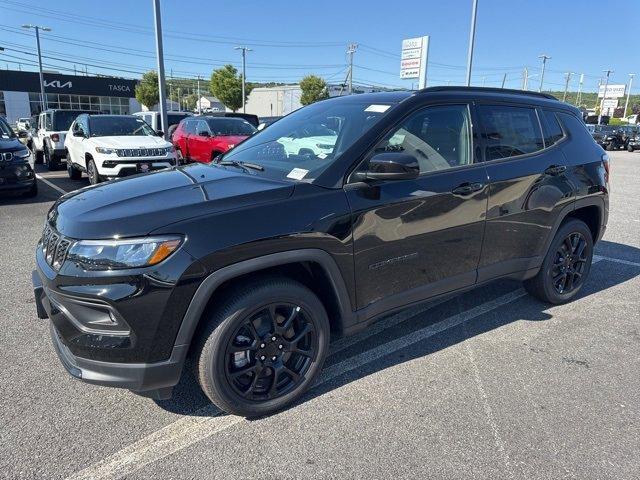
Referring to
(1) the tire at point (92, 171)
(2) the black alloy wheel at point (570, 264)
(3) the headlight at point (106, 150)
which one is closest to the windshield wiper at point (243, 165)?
(2) the black alloy wheel at point (570, 264)

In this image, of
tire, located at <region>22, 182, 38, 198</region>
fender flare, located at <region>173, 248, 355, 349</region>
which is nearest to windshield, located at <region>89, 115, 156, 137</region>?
tire, located at <region>22, 182, 38, 198</region>

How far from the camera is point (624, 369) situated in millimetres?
3209

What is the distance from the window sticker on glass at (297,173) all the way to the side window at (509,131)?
1463 millimetres

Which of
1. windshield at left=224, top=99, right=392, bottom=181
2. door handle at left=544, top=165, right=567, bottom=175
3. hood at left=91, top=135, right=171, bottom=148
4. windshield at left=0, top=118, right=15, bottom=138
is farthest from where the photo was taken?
hood at left=91, top=135, right=171, bottom=148

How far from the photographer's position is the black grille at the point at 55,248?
231cm

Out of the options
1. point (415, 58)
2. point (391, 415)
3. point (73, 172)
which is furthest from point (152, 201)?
point (415, 58)

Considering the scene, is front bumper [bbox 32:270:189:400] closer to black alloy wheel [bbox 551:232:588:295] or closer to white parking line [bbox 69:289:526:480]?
white parking line [bbox 69:289:526:480]

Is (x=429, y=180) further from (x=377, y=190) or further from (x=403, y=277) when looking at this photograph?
(x=403, y=277)

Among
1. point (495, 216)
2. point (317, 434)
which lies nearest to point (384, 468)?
point (317, 434)

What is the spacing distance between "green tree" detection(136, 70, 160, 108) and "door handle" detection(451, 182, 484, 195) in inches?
2583

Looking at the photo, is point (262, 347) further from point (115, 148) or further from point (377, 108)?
point (115, 148)

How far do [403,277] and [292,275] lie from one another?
2.47 ft

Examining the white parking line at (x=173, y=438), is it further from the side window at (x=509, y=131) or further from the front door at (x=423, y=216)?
the side window at (x=509, y=131)

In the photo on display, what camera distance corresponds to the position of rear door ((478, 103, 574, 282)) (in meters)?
3.48
